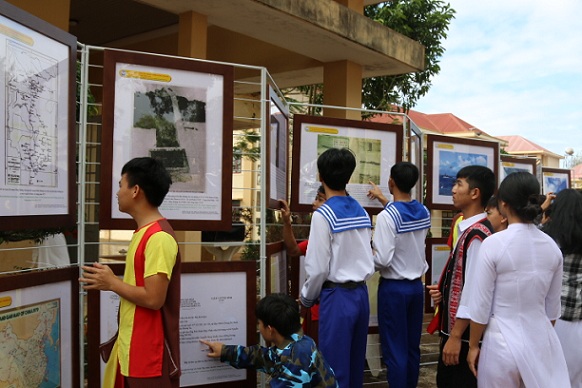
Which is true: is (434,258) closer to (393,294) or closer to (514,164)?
(393,294)

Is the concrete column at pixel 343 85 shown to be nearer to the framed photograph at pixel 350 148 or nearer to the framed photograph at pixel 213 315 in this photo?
the framed photograph at pixel 350 148

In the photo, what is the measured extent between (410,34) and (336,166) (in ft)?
24.3

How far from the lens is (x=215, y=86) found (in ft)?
9.66

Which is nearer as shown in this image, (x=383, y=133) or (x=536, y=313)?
(x=536, y=313)

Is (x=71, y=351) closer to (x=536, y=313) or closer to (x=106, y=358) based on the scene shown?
(x=106, y=358)

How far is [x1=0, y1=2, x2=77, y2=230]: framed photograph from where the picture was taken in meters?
2.16

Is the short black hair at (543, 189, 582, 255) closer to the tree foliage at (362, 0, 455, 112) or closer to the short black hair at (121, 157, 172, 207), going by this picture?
the short black hair at (121, 157, 172, 207)

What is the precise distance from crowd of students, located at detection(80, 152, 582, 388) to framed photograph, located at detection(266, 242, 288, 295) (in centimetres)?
13

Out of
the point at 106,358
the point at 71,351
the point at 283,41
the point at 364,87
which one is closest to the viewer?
the point at 106,358

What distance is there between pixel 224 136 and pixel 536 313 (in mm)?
1660

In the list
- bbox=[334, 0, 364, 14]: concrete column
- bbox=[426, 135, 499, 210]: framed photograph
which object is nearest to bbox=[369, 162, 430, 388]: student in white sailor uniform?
bbox=[426, 135, 499, 210]: framed photograph

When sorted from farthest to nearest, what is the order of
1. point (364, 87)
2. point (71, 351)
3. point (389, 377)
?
point (364, 87) → point (389, 377) → point (71, 351)

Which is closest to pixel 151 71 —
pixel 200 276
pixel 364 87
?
pixel 200 276

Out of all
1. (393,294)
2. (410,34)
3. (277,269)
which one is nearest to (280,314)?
(277,269)
